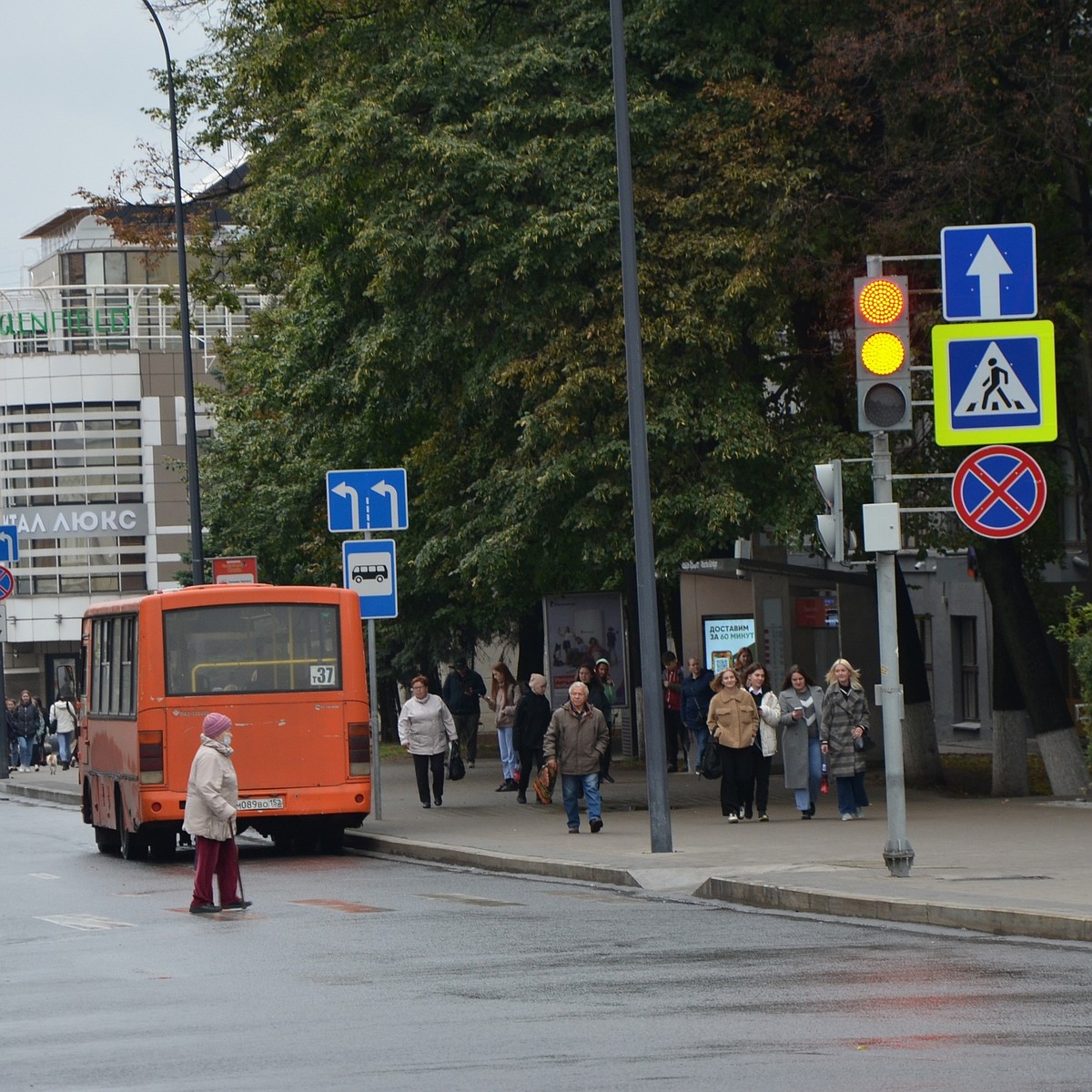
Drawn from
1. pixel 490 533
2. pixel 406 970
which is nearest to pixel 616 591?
pixel 490 533

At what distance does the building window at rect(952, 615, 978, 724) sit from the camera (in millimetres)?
45781

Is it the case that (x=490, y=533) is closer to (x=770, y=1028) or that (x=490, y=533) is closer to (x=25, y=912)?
(x=25, y=912)

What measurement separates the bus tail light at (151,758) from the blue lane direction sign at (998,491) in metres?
9.11

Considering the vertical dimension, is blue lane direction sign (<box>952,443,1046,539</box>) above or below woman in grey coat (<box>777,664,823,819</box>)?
above

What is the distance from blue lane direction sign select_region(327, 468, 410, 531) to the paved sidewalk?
3320 mm

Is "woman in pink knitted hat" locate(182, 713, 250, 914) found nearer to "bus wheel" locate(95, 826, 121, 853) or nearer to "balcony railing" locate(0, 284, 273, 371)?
"bus wheel" locate(95, 826, 121, 853)

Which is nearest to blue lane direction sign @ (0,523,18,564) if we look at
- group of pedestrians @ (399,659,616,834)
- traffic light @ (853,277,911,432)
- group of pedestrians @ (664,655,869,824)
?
group of pedestrians @ (399,659,616,834)

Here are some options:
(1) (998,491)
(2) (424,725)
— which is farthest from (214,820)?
(2) (424,725)

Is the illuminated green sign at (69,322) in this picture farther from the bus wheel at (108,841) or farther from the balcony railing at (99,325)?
the bus wheel at (108,841)

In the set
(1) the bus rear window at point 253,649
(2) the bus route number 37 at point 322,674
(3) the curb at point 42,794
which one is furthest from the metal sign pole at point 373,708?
(3) the curb at point 42,794

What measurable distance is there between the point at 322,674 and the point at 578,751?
2.67 m

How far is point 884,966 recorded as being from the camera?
12023 mm

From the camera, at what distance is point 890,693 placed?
1617 centimetres

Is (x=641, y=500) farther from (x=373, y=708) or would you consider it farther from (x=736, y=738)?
(x=373, y=708)
